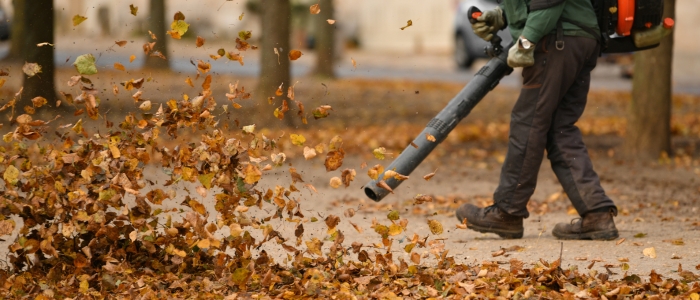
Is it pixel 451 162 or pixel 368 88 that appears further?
pixel 368 88

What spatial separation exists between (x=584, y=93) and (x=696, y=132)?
6470 millimetres

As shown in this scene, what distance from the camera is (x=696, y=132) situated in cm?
1084

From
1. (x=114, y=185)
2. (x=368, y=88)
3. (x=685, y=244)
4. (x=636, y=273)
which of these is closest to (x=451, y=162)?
(x=685, y=244)

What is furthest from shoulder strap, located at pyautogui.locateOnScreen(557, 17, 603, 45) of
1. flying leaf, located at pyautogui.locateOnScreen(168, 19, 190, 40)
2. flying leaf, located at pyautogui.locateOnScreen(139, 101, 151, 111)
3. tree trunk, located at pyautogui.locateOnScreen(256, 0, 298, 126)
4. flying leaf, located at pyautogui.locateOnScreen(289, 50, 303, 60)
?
tree trunk, located at pyautogui.locateOnScreen(256, 0, 298, 126)

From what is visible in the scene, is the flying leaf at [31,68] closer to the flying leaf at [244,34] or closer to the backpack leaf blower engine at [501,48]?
the flying leaf at [244,34]

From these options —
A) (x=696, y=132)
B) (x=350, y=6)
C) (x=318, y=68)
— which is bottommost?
(x=350, y=6)

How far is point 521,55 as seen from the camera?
4684 mm

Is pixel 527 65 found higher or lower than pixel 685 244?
higher

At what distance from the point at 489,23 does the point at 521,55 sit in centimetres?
43

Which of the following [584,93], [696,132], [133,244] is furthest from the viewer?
[696,132]

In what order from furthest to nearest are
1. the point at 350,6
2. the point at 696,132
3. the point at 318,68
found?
the point at 350,6 < the point at 318,68 < the point at 696,132

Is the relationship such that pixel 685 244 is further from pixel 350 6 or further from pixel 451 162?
pixel 350 6

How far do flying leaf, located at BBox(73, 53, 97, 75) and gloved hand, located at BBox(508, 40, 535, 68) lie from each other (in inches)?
84.2

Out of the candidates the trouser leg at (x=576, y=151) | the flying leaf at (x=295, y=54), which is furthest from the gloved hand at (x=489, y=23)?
the flying leaf at (x=295, y=54)
